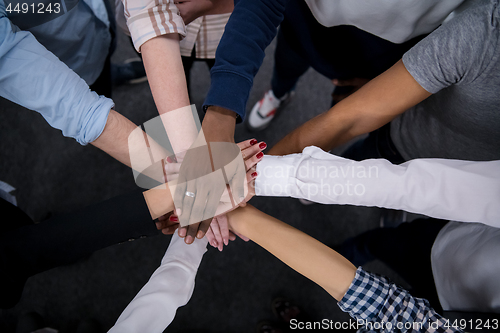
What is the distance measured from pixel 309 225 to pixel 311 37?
0.95m

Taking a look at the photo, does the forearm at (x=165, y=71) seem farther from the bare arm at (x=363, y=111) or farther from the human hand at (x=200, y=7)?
the bare arm at (x=363, y=111)

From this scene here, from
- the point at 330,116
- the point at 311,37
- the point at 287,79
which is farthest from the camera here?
the point at 287,79

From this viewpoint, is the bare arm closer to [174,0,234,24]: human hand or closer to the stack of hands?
the stack of hands

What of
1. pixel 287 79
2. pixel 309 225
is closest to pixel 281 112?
pixel 287 79

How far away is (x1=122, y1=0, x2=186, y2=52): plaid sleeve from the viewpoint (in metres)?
0.69

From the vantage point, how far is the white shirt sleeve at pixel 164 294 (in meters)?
0.66

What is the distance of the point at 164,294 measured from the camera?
70cm

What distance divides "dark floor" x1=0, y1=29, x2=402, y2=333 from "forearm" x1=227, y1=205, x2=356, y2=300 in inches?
28.0

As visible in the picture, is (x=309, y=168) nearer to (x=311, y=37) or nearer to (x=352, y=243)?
(x=311, y=37)

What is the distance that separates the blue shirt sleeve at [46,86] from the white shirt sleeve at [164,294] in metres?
0.38

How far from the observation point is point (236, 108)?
27.4 inches

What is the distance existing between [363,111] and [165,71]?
0.52 metres

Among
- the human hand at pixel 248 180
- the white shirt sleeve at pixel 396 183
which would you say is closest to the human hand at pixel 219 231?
the human hand at pixel 248 180

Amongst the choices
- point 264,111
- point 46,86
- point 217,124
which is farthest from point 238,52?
point 264,111
